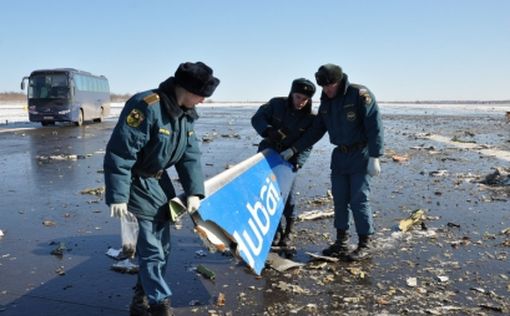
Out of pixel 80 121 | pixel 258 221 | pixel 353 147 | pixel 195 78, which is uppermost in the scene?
pixel 195 78

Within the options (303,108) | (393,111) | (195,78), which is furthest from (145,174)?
(393,111)

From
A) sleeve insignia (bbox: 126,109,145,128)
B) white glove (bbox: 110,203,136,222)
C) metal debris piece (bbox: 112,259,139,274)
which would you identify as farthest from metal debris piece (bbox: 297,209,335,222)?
sleeve insignia (bbox: 126,109,145,128)

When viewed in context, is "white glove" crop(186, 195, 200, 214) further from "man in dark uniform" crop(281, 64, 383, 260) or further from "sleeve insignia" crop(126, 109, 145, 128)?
"man in dark uniform" crop(281, 64, 383, 260)

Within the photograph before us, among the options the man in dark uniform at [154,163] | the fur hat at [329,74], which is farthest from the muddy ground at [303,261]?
the fur hat at [329,74]

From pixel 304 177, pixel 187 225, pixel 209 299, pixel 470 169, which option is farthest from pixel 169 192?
pixel 470 169

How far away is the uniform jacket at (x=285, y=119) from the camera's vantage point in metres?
5.41

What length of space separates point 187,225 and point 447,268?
10.3 feet

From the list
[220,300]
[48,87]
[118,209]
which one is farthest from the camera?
[48,87]

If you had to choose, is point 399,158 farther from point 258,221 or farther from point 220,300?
point 220,300

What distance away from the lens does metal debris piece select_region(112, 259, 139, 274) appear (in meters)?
4.53

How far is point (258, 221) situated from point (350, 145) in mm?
1324

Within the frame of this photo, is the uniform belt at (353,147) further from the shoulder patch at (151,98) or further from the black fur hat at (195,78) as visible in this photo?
the shoulder patch at (151,98)

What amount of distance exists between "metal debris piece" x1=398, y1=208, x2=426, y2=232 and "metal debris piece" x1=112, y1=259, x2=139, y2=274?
341 centimetres

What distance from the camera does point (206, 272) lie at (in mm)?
4500
